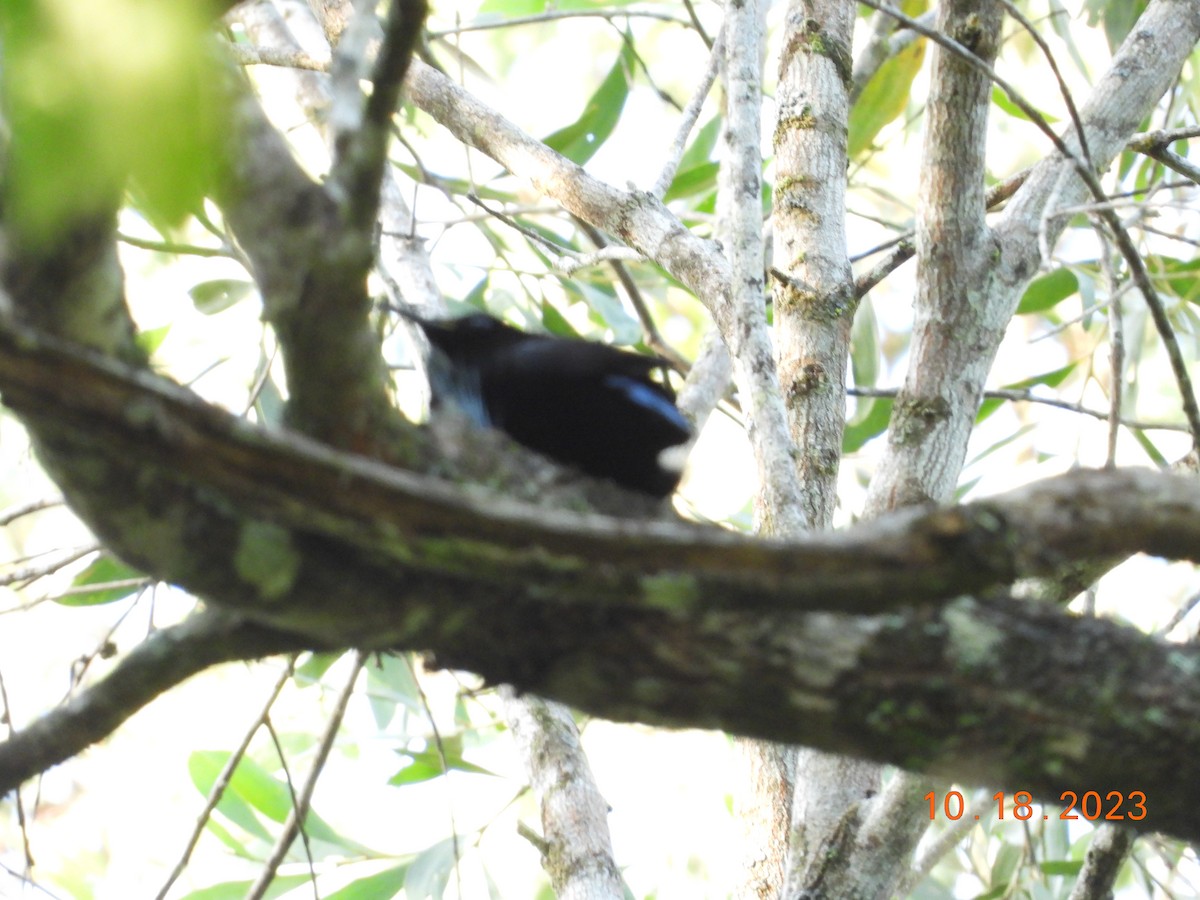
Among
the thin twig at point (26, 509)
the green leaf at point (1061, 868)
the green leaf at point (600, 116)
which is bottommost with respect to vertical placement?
the green leaf at point (1061, 868)

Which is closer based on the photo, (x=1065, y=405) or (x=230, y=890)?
(x=1065, y=405)

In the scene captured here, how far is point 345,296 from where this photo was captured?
0.87m

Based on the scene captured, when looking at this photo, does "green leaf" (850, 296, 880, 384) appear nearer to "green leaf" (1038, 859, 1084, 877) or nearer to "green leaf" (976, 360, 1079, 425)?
"green leaf" (976, 360, 1079, 425)

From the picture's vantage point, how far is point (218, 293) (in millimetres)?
Answer: 3252

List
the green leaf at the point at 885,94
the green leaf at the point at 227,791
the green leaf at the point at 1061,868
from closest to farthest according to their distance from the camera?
the green leaf at the point at 1061,868 < the green leaf at the point at 227,791 < the green leaf at the point at 885,94

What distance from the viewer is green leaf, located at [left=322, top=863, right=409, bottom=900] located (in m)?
3.13

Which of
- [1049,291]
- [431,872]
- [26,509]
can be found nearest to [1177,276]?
[1049,291]

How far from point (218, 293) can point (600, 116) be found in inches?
53.3

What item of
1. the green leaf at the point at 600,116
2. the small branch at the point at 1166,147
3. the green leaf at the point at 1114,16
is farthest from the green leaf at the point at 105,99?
the green leaf at the point at 1114,16

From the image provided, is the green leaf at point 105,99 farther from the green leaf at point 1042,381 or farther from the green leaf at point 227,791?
the green leaf at point 1042,381

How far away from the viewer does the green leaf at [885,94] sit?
320cm

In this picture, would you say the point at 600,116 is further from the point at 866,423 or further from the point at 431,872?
the point at 431,872

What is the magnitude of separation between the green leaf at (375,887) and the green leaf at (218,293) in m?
1.65

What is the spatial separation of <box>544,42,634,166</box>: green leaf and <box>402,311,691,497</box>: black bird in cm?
219
